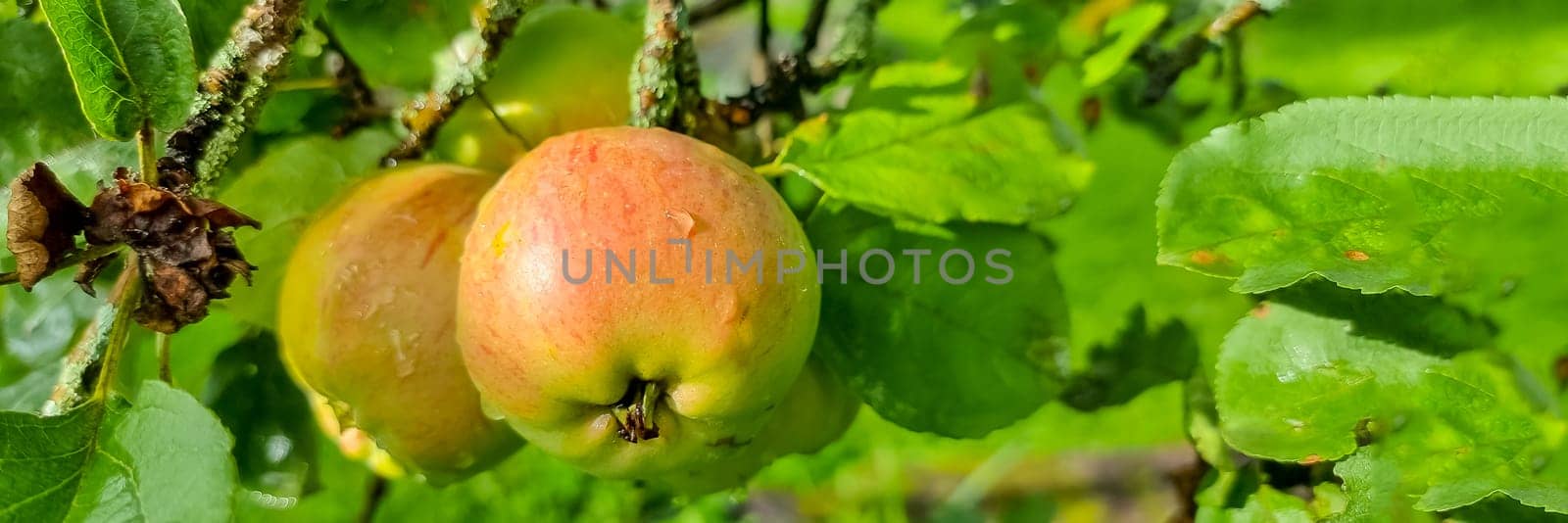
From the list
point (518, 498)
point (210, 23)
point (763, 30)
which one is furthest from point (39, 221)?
point (518, 498)

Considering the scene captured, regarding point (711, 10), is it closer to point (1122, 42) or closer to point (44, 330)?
point (1122, 42)

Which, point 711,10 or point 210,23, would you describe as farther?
point 711,10

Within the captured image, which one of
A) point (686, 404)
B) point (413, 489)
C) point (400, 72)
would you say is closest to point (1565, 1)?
point (686, 404)

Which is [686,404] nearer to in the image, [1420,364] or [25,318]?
[1420,364]

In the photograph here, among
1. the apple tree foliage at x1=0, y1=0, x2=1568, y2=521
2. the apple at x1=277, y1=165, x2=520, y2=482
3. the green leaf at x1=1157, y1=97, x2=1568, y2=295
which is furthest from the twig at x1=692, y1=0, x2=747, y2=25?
the green leaf at x1=1157, y1=97, x2=1568, y2=295

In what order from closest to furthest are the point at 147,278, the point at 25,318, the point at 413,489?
the point at 147,278
the point at 25,318
the point at 413,489

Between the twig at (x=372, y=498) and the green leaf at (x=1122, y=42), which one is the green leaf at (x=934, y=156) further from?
the twig at (x=372, y=498)
